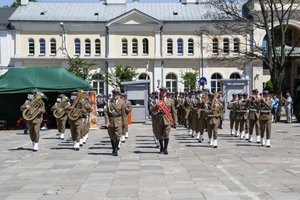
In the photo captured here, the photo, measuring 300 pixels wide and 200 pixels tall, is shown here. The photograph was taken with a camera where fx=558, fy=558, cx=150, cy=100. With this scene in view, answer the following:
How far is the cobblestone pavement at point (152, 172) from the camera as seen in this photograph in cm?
1016

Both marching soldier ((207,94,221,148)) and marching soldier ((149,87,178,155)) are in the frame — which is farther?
marching soldier ((207,94,221,148))

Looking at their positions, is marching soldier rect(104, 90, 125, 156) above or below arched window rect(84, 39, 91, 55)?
below

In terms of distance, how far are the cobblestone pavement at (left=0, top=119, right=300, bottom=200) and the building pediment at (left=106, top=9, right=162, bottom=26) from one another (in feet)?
141

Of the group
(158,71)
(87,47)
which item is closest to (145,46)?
(158,71)

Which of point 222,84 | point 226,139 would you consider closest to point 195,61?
point 222,84

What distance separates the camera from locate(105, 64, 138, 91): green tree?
5703 centimetres

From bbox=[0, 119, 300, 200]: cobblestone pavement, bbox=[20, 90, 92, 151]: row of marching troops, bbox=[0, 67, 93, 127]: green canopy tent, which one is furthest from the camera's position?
bbox=[0, 67, 93, 127]: green canopy tent

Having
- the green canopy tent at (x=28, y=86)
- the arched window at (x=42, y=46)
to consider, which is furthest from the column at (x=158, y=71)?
the green canopy tent at (x=28, y=86)

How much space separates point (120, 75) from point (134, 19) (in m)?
8.17

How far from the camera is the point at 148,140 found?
22062mm

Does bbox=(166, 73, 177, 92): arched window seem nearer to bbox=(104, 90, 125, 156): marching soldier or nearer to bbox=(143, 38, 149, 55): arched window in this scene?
bbox=(143, 38, 149, 55): arched window

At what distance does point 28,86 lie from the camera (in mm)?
29156

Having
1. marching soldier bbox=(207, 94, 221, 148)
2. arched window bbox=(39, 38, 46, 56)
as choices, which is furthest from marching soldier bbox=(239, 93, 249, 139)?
arched window bbox=(39, 38, 46, 56)

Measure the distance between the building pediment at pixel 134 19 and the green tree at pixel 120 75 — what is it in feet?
18.6
